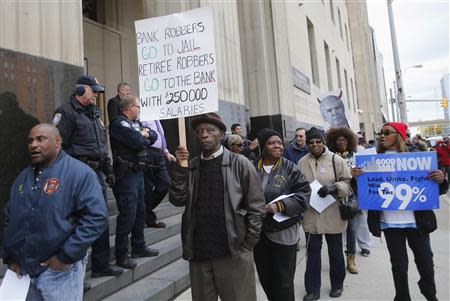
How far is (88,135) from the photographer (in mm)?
3637

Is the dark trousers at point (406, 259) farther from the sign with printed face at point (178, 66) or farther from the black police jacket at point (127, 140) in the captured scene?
the black police jacket at point (127, 140)

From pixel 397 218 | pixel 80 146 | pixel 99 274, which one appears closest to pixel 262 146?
pixel 397 218

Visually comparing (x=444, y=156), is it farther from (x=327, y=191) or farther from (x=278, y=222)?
(x=278, y=222)

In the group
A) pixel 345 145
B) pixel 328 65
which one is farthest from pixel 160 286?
pixel 328 65

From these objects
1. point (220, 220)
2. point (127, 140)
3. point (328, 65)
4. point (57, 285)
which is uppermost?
point (328, 65)

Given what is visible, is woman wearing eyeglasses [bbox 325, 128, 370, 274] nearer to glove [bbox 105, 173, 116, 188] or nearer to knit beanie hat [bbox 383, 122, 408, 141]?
knit beanie hat [bbox 383, 122, 408, 141]

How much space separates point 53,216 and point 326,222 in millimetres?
2950

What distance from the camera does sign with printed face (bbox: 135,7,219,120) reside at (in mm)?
3590

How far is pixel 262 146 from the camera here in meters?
3.55

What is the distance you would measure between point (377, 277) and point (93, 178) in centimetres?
402

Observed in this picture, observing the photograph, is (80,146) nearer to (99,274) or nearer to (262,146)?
(99,274)

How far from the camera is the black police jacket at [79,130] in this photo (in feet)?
11.5

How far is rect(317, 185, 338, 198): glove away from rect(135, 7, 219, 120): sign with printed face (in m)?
Answer: 1.58

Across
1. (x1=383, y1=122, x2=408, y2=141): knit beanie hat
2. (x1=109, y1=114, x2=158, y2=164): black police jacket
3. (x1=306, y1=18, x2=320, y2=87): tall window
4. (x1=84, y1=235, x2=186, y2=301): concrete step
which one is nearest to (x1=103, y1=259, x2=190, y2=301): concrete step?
(x1=84, y1=235, x2=186, y2=301): concrete step
